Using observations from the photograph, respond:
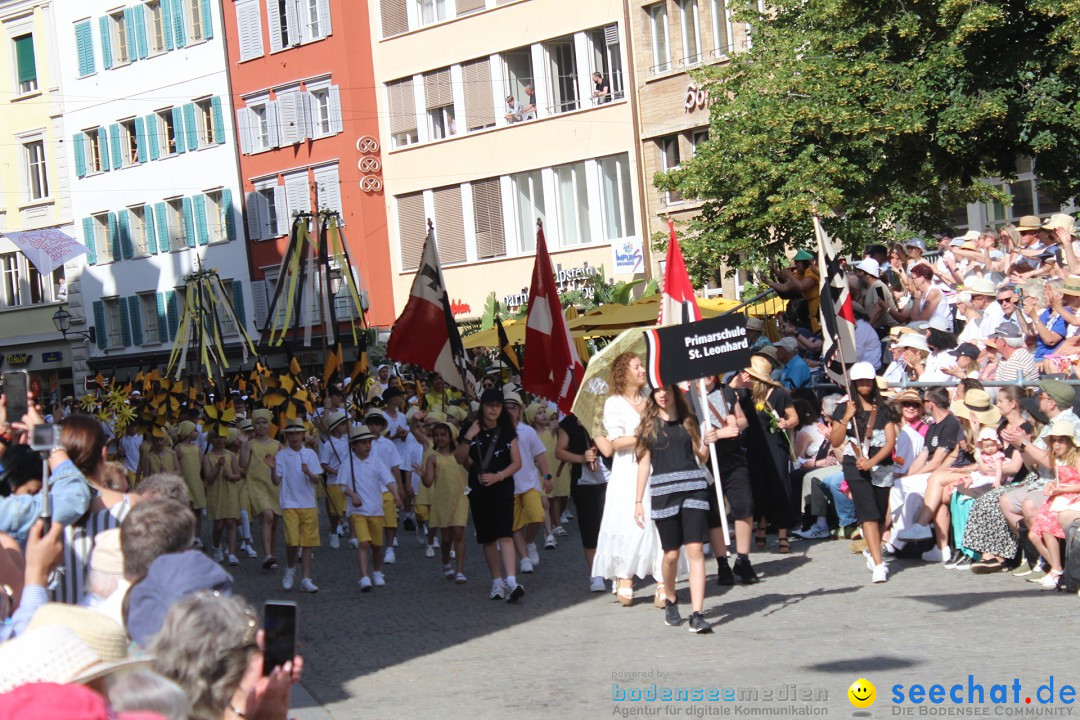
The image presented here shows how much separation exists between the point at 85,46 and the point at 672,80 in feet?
84.9

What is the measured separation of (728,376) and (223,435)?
6524 millimetres

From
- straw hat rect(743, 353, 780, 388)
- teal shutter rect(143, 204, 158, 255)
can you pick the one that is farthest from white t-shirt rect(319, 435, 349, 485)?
teal shutter rect(143, 204, 158, 255)

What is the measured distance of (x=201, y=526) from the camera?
20.2 m

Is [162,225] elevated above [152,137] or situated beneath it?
situated beneath

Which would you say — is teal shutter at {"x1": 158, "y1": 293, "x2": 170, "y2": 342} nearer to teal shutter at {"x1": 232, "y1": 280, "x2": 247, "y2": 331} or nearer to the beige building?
teal shutter at {"x1": 232, "y1": 280, "x2": 247, "y2": 331}

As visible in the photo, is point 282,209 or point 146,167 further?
point 146,167

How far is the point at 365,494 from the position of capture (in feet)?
50.2

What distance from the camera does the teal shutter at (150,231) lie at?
53219mm

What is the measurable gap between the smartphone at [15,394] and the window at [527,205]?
34.9 meters

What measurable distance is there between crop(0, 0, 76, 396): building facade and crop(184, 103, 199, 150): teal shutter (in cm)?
693

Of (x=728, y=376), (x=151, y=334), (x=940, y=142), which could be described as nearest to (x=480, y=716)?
(x=728, y=376)

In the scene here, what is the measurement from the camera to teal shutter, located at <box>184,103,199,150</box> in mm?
50906

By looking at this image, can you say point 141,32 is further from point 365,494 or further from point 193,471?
point 365,494


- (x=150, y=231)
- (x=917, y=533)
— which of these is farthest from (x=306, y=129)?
(x=917, y=533)
